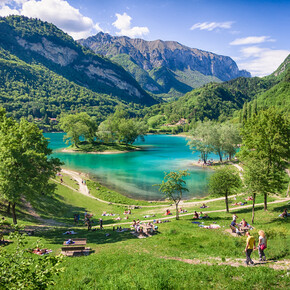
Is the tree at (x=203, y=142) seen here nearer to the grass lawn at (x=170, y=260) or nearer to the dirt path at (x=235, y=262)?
the grass lawn at (x=170, y=260)

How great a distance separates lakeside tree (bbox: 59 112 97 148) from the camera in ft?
437

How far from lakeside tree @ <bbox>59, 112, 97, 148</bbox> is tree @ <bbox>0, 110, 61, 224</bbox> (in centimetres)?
10486

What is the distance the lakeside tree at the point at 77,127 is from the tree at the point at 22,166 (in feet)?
344

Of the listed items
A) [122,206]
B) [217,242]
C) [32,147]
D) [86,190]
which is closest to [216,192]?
[217,242]

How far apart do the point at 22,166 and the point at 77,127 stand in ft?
367

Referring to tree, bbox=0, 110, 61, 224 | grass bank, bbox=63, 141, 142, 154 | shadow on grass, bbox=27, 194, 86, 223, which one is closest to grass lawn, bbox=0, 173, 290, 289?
tree, bbox=0, 110, 61, 224

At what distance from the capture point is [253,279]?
473 inches

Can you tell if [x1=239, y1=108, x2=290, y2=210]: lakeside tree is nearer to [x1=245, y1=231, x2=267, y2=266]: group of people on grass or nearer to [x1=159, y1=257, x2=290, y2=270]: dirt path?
[x1=245, y1=231, x2=267, y2=266]: group of people on grass

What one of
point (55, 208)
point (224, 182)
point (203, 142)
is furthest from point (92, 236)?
point (203, 142)

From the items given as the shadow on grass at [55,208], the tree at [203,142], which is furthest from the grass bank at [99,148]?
the shadow on grass at [55,208]

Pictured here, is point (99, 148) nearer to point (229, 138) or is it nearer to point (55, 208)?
point (229, 138)

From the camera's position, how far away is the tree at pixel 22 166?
938 inches

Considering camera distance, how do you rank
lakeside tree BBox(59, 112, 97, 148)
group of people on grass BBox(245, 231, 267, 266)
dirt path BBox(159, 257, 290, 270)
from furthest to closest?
lakeside tree BBox(59, 112, 97, 148)
group of people on grass BBox(245, 231, 267, 266)
dirt path BBox(159, 257, 290, 270)

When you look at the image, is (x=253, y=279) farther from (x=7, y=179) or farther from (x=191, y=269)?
(x=7, y=179)
